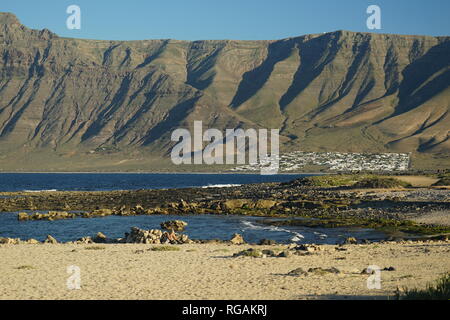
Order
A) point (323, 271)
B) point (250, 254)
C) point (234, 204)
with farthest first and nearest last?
1. point (234, 204)
2. point (250, 254)
3. point (323, 271)

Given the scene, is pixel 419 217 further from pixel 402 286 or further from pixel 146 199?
pixel 146 199

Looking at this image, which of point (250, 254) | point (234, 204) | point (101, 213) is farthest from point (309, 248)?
point (234, 204)

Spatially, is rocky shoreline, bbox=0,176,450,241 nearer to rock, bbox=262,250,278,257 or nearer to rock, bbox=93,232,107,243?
rock, bbox=262,250,278,257

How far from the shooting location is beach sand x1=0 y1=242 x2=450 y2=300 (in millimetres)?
20453

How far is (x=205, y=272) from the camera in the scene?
25.1 metres

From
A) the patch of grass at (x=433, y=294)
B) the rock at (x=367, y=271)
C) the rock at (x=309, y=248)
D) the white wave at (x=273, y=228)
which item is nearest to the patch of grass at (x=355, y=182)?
the white wave at (x=273, y=228)

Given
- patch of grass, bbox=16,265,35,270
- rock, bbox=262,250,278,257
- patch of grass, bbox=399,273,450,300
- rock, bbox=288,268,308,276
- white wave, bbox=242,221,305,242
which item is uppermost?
patch of grass, bbox=399,273,450,300

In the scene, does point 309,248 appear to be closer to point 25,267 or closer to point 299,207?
point 25,267

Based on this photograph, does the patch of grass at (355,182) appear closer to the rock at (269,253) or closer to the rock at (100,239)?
the rock at (100,239)

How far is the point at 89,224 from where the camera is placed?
53625 mm

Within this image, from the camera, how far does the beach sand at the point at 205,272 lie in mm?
20453

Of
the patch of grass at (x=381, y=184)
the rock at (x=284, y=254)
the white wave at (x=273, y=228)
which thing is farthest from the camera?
the patch of grass at (x=381, y=184)

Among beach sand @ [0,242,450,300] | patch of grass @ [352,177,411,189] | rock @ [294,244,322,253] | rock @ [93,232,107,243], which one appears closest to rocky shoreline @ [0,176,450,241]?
patch of grass @ [352,177,411,189]
